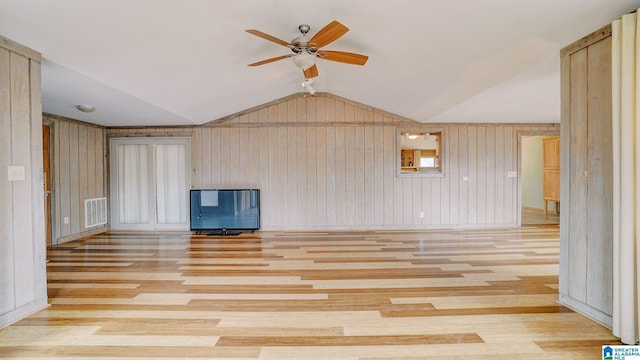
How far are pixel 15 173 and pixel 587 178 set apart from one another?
4.61 metres

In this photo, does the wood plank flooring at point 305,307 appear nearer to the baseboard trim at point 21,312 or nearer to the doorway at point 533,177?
the baseboard trim at point 21,312

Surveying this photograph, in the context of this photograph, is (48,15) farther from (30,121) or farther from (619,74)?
(619,74)

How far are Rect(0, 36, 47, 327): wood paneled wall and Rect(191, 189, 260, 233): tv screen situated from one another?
10.8 ft

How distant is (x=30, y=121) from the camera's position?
103 inches

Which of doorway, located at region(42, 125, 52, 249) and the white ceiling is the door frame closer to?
doorway, located at region(42, 125, 52, 249)

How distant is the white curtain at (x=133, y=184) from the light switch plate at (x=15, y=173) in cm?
400

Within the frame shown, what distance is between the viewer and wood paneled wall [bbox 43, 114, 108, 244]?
5.22m

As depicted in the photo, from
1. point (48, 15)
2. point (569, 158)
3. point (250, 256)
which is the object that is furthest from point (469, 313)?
point (48, 15)

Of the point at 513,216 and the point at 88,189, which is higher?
the point at 88,189

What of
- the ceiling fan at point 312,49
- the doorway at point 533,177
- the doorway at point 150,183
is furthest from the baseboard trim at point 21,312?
the doorway at point 533,177

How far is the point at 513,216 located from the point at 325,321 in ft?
19.1

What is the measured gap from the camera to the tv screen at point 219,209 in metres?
6.04

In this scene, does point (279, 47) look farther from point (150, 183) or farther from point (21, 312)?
point (150, 183)

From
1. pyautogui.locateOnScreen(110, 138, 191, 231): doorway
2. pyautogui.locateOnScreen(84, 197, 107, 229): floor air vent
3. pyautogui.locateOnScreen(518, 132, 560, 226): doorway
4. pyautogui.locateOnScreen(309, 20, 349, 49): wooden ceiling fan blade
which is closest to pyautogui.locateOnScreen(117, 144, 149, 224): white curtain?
pyautogui.locateOnScreen(110, 138, 191, 231): doorway
